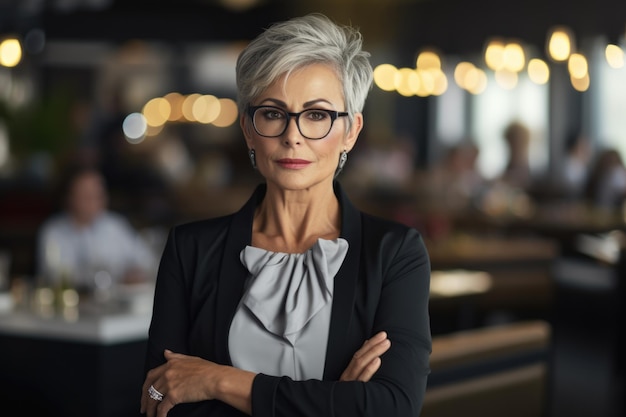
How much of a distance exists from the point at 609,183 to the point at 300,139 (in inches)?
370

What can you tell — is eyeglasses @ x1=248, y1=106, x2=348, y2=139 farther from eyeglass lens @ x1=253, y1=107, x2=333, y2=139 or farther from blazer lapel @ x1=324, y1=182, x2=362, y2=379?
blazer lapel @ x1=324, y1=182, x2=362, y2=379

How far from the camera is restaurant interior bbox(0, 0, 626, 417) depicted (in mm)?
3984

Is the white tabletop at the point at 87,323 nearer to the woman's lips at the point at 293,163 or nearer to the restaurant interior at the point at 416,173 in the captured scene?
the restaurant interior at the point at 416,173

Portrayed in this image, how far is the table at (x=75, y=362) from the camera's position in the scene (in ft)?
12.5

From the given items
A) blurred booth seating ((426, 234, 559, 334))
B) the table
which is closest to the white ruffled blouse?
the table

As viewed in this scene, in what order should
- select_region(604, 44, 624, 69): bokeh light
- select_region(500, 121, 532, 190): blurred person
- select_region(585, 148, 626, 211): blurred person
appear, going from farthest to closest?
select_region(500, 121, 532, 190): blurred person
select_region(585, 148, 626, 211): blurred person
select_region(604, 44, 624, 69): bokeh light

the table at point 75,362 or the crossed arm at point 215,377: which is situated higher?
the crossed arm at point 215,377

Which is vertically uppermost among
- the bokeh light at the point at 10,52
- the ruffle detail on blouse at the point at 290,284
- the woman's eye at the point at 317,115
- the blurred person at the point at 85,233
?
the bokeh light at the point at 10,52

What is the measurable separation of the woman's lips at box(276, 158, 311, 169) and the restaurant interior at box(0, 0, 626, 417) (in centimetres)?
197

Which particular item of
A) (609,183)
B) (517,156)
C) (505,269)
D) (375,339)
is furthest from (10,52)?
(517,156)

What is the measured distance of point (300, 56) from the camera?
1.83 metres

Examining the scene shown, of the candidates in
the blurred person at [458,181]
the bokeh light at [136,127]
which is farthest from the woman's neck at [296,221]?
the bokeh light at [136,127]

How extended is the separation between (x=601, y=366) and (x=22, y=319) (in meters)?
4.23

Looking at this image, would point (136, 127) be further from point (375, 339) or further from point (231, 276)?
point (375, 339)
